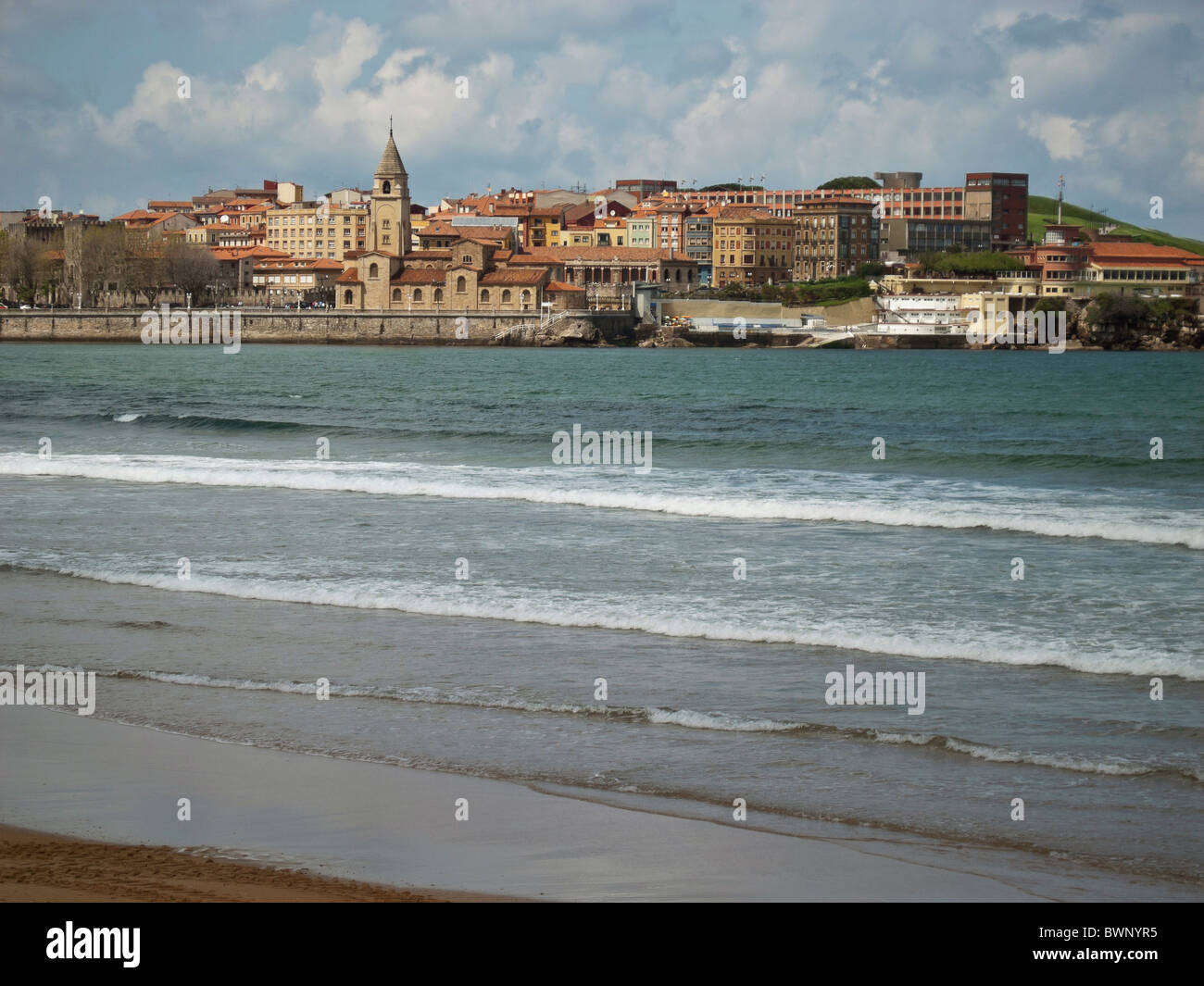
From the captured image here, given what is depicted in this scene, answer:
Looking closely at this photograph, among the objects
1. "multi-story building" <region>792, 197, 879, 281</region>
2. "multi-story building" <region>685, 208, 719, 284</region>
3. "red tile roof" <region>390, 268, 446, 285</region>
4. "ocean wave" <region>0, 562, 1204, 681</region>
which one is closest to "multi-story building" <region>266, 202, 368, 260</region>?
"red tile roof" <region>390, 268, 446, 285</region>

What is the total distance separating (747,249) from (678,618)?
126 meters

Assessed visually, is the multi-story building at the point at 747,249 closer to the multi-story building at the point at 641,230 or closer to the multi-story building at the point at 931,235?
the multi-story building at the point at 641,230

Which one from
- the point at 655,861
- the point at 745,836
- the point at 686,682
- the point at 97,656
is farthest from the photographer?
the point at 97,656

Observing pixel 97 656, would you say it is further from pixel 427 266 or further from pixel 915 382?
pixel 427 266

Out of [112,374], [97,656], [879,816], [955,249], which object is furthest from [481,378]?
[955,249]

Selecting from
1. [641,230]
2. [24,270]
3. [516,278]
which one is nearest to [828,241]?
[641,230]

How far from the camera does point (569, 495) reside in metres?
16.9

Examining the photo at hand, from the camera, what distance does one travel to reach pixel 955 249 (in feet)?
456

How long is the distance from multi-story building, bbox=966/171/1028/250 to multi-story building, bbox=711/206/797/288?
26.8 metres

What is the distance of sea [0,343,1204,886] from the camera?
634 centimetres

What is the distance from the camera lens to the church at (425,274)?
363ft

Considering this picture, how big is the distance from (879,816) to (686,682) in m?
2.43

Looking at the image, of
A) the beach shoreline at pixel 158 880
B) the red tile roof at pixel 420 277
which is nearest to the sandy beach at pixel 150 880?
the beach shoreline at pixel 158 880

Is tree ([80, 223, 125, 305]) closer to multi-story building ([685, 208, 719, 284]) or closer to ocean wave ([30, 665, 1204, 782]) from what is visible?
multi-story building ([685, 208, 719, 284])
